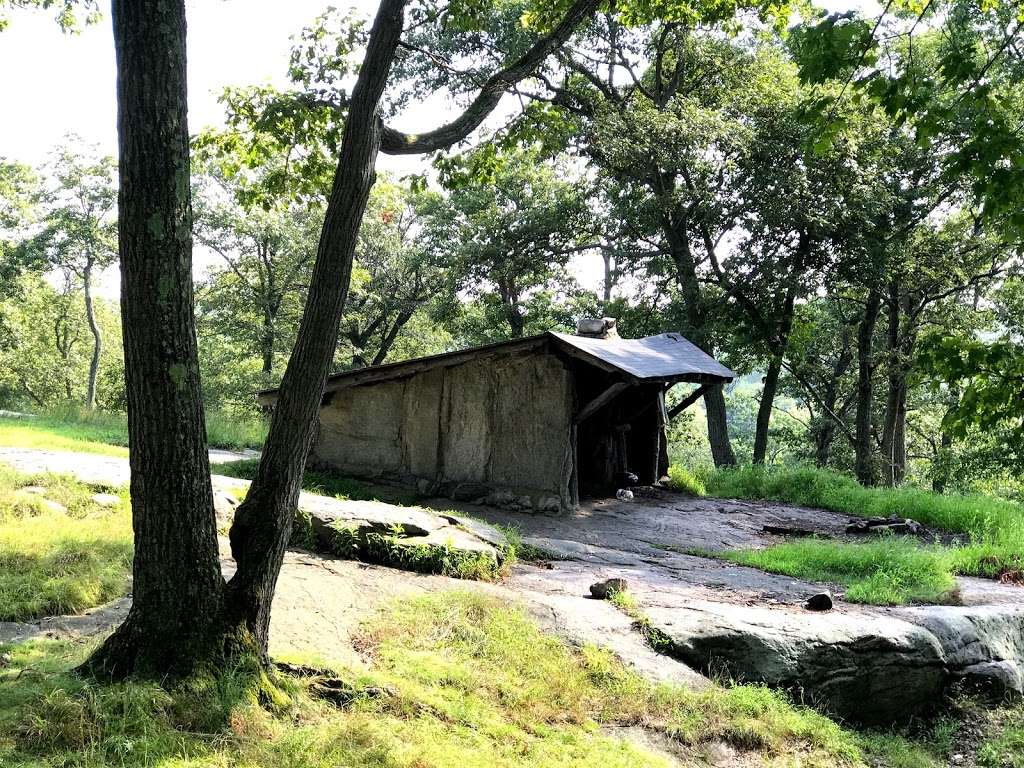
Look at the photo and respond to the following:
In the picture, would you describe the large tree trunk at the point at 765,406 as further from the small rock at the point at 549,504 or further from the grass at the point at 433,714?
the grass at the point at 433,714

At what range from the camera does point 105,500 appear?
8.16 metres

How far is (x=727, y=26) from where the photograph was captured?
747cm

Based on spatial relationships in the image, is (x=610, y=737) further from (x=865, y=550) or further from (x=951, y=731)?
(x=865, y=550)

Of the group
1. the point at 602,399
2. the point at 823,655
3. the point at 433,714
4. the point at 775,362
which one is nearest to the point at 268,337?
the point at 775,362

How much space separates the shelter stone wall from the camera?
511 inches

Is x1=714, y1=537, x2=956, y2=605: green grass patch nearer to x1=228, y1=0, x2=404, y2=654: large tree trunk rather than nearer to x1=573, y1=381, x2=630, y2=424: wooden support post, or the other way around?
x1=573, y1=381, x2=630, y2=424: wooden support post

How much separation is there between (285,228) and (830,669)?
26.8 m

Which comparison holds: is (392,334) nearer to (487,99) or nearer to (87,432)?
(87,432)

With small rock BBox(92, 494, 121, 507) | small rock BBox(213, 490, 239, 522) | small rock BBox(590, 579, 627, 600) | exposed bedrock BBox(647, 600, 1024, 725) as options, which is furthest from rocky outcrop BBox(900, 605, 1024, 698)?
small rock BBox(92, 494, 121, 507)

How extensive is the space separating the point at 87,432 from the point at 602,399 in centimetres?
1134

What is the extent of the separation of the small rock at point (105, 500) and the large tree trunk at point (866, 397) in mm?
20993

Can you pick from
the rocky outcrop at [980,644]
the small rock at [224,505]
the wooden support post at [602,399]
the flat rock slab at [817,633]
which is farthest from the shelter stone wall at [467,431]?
the rocky outcrop at [980,644]

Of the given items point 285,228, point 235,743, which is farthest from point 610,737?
point 285,228

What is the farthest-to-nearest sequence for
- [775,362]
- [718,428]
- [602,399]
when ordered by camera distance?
[718,428] → [775,362] → [602,399]
